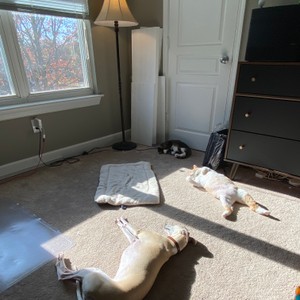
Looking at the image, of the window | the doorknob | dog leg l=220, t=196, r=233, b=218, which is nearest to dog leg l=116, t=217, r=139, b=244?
dog leg l=220, t=196, r=233, b=218

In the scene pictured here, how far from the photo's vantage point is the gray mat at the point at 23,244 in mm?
1183

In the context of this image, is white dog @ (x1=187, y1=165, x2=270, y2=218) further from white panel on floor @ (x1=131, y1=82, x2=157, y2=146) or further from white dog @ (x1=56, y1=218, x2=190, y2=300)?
A: white panel on floor @ (x1=131, y1=82, x2=157, y2=146)

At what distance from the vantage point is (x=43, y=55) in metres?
2.15

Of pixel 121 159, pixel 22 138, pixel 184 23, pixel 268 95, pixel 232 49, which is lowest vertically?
pixel 121 159

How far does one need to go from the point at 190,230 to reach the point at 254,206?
0.50 meters

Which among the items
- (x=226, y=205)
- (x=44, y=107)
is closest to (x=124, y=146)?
(x=44, y=107)

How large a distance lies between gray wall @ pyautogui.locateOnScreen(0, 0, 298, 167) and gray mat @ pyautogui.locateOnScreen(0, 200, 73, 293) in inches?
28.7

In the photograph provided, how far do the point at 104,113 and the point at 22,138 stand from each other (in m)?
0.93

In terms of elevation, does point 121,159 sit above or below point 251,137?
below

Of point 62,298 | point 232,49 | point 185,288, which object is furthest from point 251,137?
point 62,298

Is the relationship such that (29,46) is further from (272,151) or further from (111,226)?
(272,151)

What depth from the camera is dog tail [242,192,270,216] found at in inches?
61.1

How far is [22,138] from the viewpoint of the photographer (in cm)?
214

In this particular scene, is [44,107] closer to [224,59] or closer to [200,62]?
[200,62]
